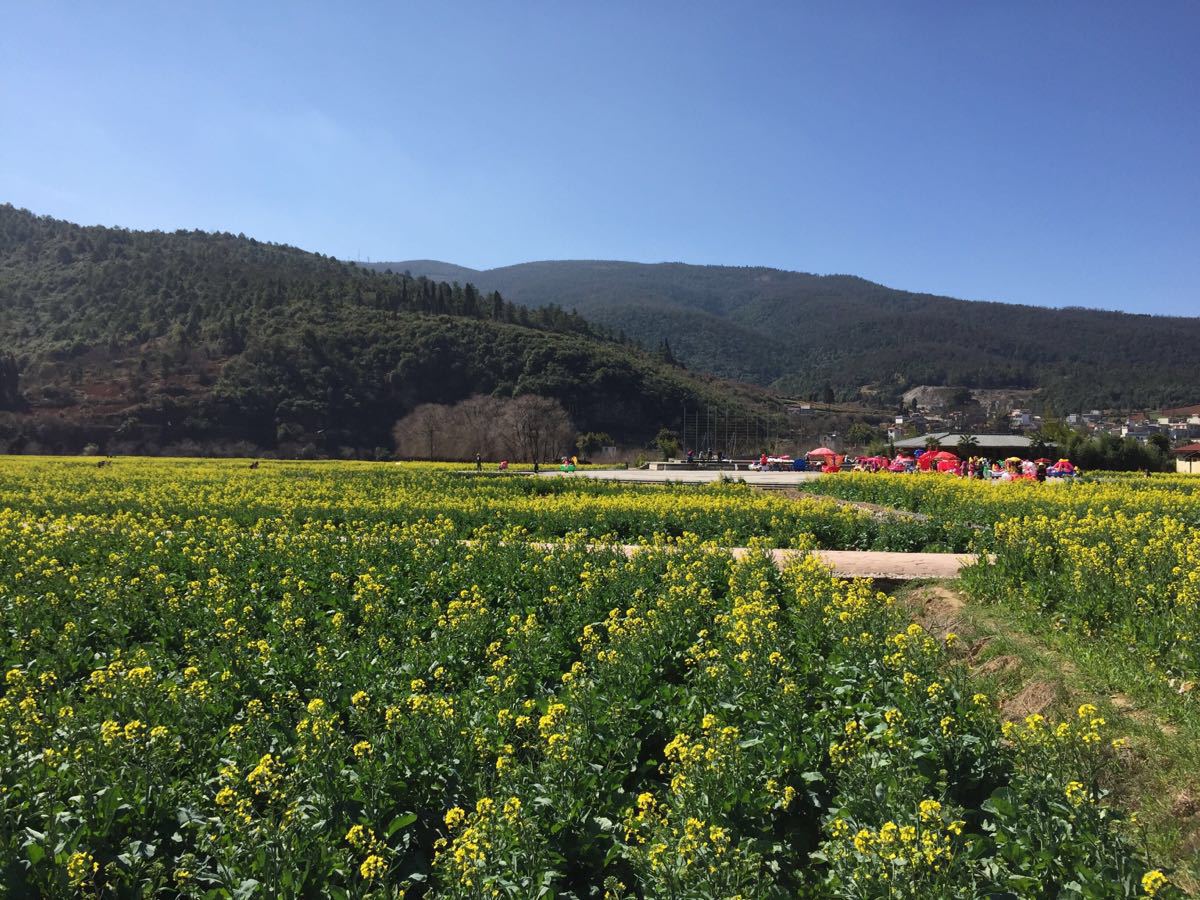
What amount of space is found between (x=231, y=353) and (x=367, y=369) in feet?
48.0

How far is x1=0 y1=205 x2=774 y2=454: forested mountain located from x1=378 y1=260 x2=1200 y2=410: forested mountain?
58.1m

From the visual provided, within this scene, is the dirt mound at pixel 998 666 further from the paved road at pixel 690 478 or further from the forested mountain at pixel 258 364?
the forested mountain at pixel 258 364

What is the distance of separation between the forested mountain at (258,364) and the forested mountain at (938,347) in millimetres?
58117

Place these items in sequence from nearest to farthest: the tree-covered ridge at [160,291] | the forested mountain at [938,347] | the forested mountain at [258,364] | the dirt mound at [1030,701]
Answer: the dirt mound at [1030,701]
the forested mountain at [258,364]
the tree-covered ridge at [160,291]
the forested mountain at [938,347]

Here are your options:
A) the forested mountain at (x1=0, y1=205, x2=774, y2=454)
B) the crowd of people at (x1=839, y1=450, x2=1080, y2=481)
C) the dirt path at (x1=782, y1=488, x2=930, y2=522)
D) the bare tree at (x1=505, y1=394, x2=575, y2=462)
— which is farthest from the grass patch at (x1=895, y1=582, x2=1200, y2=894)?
the forested mountain at (x1=0, y1=205, x2=774, y2=454)

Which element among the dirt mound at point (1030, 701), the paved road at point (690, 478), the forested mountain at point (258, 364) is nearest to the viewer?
the dirt mound at point (1030, 701)

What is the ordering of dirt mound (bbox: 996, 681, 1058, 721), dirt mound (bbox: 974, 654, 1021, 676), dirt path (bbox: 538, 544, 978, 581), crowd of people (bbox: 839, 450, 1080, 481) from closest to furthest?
dirt mound (bbox: 996, 681, 1058, 721)
dirt mound (bbox: 974, 654, 1021, 676)
dirt path (bbox: 538, 544, 978, 581)
crowd of people (bbox: 839, 450, 1080, 481)

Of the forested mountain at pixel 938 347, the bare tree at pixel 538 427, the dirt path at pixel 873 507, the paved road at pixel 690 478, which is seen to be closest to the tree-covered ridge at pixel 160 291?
the bare tree at pixel 538 427

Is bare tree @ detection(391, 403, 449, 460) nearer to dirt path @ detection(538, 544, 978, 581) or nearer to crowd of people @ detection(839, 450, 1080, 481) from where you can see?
crowd of people @ detection(839, 450, 1080, 481)

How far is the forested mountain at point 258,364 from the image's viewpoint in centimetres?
6391

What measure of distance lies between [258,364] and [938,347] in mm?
130996

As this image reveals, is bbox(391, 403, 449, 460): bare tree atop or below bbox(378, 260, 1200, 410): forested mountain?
below

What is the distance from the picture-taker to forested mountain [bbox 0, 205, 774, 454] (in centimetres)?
6391

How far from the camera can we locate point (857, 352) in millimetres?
165625
